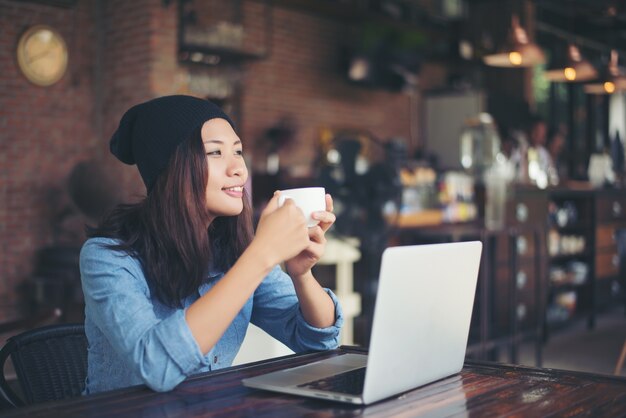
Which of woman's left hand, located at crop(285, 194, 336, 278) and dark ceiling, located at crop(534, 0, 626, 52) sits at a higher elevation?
dark ceiling, located at crop(534, 0, 626, 52)

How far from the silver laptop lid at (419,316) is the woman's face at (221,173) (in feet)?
1.62

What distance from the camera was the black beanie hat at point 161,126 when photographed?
1618 mm

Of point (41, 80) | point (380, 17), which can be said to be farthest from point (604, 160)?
point (41, 80)

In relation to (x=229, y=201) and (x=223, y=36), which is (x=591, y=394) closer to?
(x=229, y=201)

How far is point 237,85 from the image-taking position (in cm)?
681

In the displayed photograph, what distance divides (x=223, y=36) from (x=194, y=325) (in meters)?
5.08

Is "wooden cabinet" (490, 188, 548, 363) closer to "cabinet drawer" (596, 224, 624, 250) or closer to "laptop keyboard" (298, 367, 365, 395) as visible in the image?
"cabinet drawer" (596, 224, 624, 250)

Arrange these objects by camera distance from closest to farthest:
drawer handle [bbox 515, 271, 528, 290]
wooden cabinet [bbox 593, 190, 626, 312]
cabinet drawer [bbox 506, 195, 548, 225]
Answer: drawer handle [bbox 515, 271, 528, 290] < cabinet drawer [bbox 506, 195, 548, 225] < wooden cabinet [bbox 593, 190, 626, 312]

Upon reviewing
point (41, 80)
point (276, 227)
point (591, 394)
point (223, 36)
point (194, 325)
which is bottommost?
point (591, 394)

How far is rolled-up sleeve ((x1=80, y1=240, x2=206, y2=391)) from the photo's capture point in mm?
1311

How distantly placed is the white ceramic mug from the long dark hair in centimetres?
27

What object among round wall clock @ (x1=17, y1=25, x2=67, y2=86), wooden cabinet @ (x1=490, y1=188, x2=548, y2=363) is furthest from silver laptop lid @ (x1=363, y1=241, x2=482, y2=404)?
round wall clock @ (x1=17, y1=25, x2=67, y2=86)

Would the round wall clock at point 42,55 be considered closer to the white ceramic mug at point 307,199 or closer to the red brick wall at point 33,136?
the red brick wall at point 33,136

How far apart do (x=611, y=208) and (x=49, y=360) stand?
670cm
